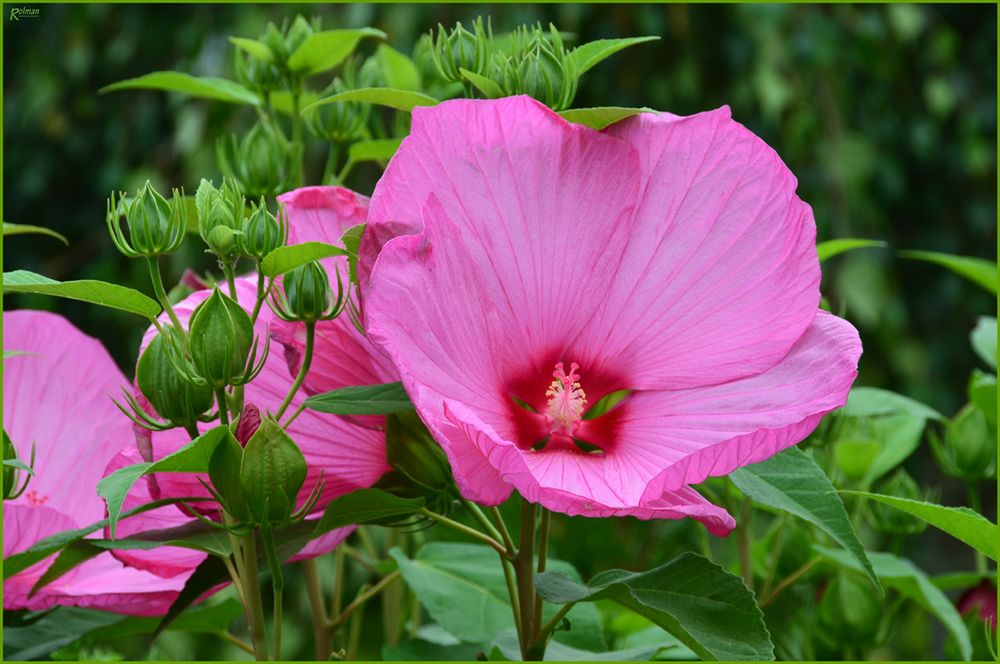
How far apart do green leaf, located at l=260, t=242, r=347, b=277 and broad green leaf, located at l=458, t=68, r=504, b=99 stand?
85 mm

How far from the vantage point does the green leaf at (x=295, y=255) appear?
37cm

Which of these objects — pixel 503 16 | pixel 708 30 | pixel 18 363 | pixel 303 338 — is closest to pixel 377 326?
pixel 303 338

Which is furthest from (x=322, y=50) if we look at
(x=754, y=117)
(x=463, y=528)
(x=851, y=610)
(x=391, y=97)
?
(x=754, y=117)

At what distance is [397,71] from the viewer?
0.58 metres

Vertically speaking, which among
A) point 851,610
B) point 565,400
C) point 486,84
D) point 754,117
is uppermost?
point 754,117

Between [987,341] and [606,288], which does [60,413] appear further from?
[987,341]

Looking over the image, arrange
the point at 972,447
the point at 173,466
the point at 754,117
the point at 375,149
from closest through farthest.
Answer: the point at 173,466 < the point at 375,149 < the point at 972,447 < the point at 754,117

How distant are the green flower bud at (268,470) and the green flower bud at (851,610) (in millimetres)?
305

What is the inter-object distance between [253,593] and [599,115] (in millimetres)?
188

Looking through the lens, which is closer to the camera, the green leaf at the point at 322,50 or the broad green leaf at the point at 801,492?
the broad green leaf at the point at 801,492

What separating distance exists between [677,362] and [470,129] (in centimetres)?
10

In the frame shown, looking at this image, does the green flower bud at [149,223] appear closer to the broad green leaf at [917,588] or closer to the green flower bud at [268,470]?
the green flower bud at [268,470]

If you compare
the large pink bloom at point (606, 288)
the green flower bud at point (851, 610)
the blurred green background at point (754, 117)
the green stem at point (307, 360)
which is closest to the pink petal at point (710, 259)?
the large pink bloom at point (606, 288)

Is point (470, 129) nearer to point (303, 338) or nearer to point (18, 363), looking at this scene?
point (303, 338)
